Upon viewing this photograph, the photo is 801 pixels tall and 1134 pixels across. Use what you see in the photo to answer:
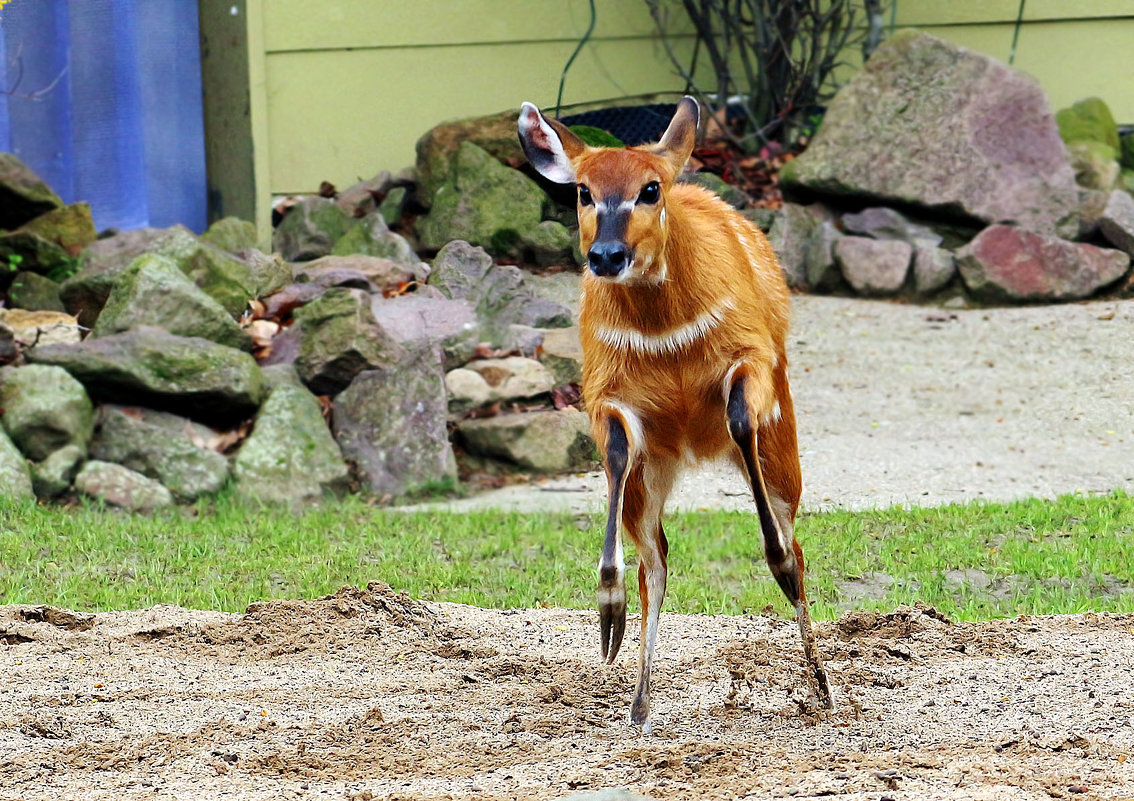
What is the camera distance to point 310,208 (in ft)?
41.1

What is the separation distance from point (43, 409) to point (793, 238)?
688cm

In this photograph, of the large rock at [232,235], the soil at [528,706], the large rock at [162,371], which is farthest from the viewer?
the large rock at [232,235]

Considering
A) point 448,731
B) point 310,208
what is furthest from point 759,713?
point 310,208

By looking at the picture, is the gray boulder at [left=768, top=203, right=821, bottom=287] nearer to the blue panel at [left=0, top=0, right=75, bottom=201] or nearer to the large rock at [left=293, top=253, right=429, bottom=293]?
the large rock at [left=293, top=253, right=429, bottom=293]

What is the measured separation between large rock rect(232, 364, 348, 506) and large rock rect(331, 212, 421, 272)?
3.44m

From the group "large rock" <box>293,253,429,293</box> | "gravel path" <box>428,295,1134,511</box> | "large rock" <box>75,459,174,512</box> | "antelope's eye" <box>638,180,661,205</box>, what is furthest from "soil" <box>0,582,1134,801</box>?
"large rock" <box>293,253,429,293</box>

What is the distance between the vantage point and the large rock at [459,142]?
12.8 metres

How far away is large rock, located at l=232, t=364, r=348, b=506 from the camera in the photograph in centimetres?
799

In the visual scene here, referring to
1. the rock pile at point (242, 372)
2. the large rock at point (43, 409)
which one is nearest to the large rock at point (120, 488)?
the rock pile at point (242, 372)

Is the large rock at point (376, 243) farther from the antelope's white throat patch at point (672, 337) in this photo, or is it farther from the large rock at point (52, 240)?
the antelope's white throat patch at point (672, 337)

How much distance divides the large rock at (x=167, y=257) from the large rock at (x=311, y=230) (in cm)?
159

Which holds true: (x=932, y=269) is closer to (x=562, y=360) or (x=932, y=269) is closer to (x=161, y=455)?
(x=562, y=360)

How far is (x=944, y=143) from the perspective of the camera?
12477 mm

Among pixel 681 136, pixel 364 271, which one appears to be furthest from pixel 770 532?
pixel 364 271
